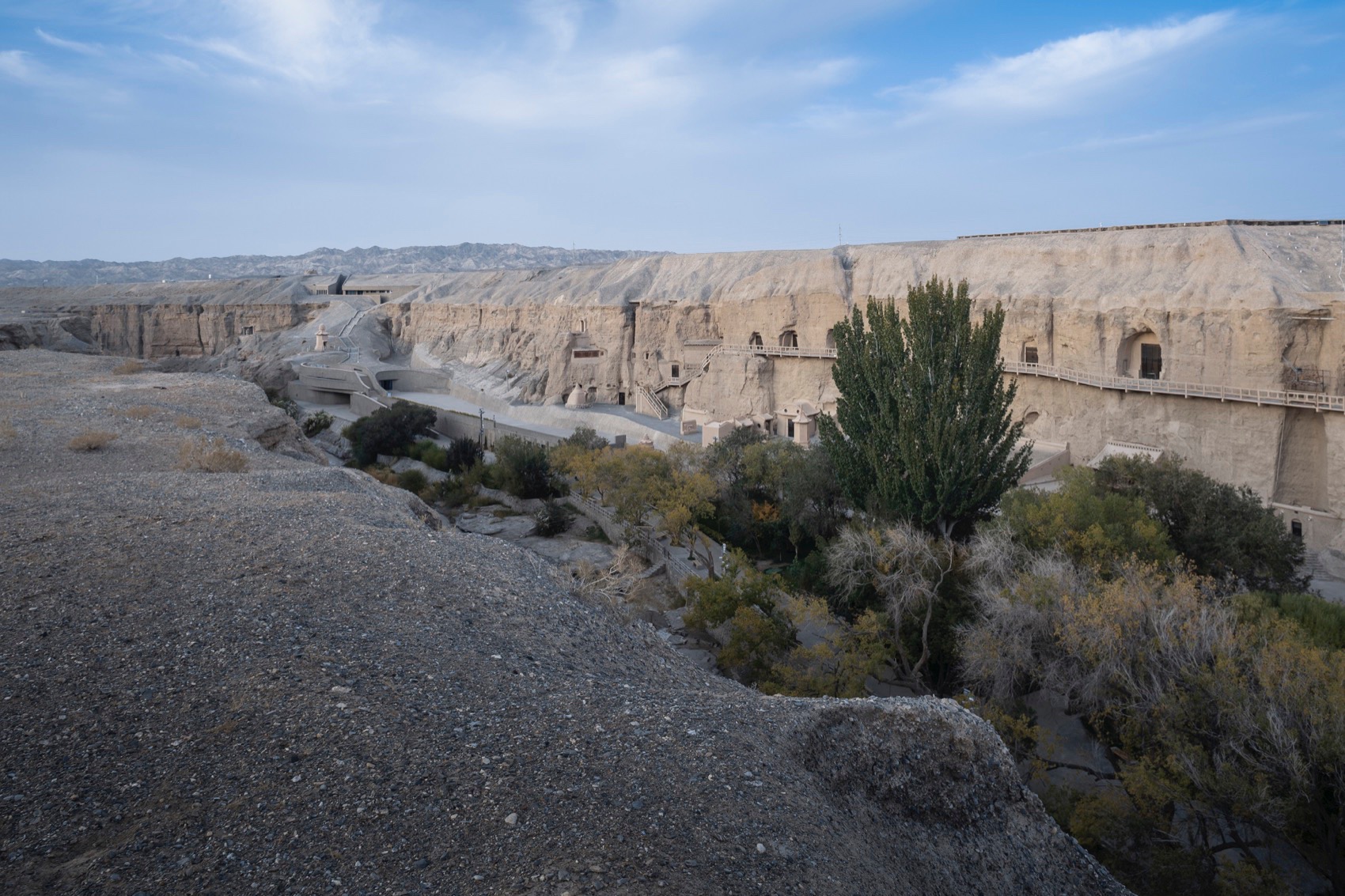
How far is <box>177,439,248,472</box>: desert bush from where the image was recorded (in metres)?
13.9

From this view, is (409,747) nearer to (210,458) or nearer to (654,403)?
(210,458)

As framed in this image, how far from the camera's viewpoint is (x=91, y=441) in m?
14.5

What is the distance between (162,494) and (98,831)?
750cm

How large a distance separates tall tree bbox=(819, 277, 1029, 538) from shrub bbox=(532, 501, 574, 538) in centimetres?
1028

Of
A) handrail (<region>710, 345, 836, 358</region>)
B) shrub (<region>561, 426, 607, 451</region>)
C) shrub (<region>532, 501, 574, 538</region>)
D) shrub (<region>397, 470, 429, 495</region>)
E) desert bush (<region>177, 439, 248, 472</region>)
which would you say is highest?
handrail (<region>710, 345, 836, 358</region>)

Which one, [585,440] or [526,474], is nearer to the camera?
[526,474]

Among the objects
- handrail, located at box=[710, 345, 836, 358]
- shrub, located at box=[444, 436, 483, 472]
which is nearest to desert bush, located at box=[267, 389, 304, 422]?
shrub, located at box=[444, 436, 483, 472]

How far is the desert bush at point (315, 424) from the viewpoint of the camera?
124 ft

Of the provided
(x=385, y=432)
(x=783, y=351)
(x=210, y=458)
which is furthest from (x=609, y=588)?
(x=783, y=351)

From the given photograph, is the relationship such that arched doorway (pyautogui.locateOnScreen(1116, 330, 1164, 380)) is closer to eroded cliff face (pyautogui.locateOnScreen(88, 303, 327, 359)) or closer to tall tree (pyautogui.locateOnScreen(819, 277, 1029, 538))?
tall tree (pyautogui.locateOnScreen(819, 277, 1029, 538))

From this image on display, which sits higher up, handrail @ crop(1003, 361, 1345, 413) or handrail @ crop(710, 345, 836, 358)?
handrail @ crop(710, 345, 836, 358)

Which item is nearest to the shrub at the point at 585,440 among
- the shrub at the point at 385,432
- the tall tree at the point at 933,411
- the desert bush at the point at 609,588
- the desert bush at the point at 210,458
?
the shrub at the point at 385,432

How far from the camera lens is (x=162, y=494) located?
36.2 ft

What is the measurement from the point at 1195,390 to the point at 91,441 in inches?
1028
